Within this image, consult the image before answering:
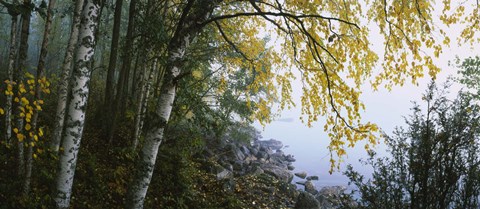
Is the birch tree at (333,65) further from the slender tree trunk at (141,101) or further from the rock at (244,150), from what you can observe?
the rock at (244,150)

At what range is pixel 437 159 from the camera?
5.53 metres

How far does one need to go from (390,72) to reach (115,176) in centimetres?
618

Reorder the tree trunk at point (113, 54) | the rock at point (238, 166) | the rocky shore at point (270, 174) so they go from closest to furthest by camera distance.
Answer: the tree trunk at point (113, 54), the rocky shore at point (270, 174), the rock at point (238, 166)

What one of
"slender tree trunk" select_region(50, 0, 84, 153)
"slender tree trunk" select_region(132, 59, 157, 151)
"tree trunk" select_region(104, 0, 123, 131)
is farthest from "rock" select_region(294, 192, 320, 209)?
"slender tree trunk" select_region(50, 0, 84, 153)

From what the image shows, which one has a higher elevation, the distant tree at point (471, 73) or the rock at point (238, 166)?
the distant tree at point (471, 73)

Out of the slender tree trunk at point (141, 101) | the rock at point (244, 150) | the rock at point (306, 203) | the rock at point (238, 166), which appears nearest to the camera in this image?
the slender tree trunk at point (141, 101)

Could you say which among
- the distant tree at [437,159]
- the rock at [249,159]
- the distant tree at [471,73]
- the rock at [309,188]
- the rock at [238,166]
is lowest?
the rock at [309,188]

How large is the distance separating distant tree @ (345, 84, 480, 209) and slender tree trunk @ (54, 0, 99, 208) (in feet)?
17.2

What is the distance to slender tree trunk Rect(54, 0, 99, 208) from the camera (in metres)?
4.12

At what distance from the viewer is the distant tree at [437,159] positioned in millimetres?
5582

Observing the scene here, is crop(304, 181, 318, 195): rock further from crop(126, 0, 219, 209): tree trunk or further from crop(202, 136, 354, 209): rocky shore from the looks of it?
crop(126, 0, 219, 209): tree trunk

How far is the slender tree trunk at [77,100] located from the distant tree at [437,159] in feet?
17.2

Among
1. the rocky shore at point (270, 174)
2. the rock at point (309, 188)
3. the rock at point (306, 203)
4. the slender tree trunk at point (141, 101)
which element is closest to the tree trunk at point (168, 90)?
the slender tree trunk at point (141, 101)

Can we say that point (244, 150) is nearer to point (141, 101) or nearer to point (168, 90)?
point (141, 101)
